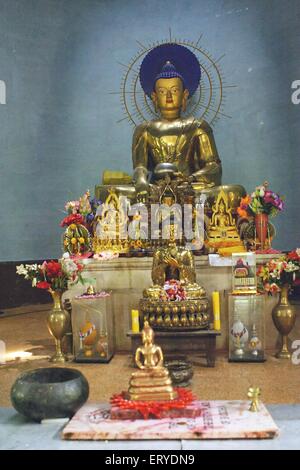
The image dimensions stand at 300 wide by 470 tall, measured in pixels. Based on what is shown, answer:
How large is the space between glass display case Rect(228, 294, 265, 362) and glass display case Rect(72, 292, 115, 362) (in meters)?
0.97

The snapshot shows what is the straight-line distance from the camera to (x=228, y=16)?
318 inches

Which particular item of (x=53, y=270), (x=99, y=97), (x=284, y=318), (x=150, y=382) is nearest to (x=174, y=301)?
(x=284, y=318)

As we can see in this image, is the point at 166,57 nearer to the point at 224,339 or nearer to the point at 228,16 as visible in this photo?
the point at 228,16

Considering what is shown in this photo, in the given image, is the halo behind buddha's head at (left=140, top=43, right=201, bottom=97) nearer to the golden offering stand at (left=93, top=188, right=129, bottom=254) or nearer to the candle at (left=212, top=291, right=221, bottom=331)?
the golden offering stand at (left=93, top=188, right=129, bottom=254)

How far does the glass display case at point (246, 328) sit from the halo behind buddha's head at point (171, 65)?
3.80 meters

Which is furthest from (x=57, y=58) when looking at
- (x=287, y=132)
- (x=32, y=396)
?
(x=32, y=396)

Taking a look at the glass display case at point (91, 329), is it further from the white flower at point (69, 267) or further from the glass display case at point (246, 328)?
the glass display case at point (246, 328)

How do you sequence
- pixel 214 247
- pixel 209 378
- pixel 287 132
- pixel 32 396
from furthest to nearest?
pixel 287 132 → pixel 214 247 → pixel 209 378 → pixel 32 396

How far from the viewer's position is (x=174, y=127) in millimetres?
7418

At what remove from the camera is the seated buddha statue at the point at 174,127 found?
23.9 feet

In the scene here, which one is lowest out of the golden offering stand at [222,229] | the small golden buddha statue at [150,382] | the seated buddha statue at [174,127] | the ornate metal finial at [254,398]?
the ornate metal finial at [254,398]

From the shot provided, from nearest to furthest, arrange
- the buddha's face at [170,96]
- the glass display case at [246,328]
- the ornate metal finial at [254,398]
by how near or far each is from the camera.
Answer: the ornate metal finial at [254,398] → the glass display case at [246,328] → the buddha's face at [170,96]

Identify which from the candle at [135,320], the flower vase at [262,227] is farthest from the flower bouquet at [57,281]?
the flower vase at [262,227]

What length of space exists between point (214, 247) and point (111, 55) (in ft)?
13.5
